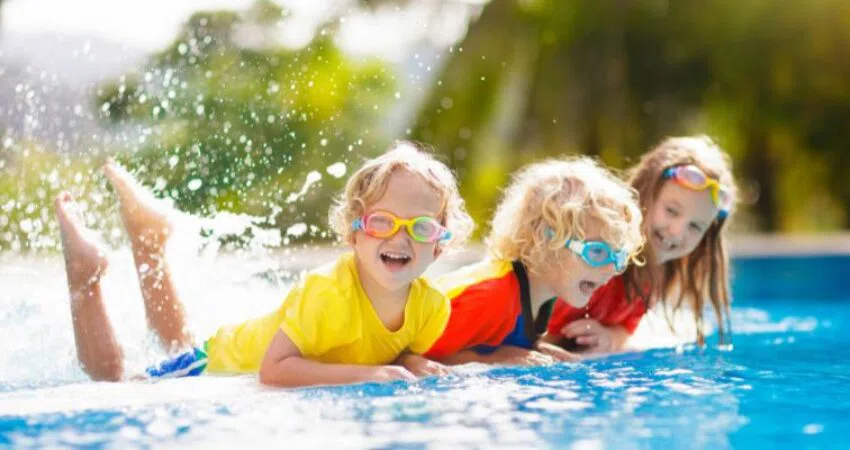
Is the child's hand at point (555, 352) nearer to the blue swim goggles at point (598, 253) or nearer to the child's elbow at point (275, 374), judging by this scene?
the blue swim goggles at point (598, 253)

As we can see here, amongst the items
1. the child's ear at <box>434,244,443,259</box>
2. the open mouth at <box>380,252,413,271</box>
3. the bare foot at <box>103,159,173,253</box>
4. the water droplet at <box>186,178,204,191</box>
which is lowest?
the open mouth at <box>380,252,413,271</box>

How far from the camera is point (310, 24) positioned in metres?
10.3

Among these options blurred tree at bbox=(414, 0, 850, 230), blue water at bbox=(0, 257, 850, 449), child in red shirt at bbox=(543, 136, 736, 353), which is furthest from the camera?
blurred tree at bbox=(414, 0, 850, 230)

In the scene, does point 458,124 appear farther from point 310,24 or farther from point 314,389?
point 314,389

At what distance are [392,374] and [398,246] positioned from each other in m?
0.45

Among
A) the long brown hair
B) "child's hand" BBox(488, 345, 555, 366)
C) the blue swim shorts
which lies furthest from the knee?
the long brown hair

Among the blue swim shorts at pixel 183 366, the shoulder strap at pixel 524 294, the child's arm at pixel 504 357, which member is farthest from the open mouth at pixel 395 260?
the blue swim shorts at pixel 183 366

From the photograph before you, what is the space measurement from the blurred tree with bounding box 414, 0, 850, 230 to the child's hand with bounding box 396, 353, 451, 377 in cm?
1196

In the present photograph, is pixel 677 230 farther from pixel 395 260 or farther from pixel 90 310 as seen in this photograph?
pixel 90 310

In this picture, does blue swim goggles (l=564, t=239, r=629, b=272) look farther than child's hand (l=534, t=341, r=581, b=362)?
No

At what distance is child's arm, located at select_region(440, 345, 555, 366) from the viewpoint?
4699 mm

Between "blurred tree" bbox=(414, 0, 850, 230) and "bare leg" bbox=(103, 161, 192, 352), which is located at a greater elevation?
"blurred tree" bbox=(414, 0, 850, 230)

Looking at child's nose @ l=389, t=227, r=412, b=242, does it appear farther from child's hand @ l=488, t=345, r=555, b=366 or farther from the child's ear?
child's hand @ l=488, t=345, r=555, b=366

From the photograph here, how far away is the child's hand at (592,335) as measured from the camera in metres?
5.34
